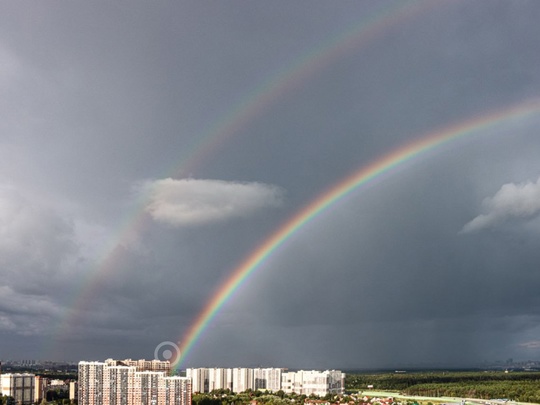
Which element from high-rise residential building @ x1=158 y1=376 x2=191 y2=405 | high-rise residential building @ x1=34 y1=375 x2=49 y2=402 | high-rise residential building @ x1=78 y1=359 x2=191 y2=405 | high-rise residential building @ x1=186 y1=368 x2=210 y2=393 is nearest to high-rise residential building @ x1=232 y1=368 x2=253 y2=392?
high-rise residential building @ x1=186 y1=368 x2=210 y2=393

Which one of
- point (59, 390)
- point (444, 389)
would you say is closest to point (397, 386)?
point (444, 389)

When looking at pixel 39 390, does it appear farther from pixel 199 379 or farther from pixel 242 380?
pixel 242 380

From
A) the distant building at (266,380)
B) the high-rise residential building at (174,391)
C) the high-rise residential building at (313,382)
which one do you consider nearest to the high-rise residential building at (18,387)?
the distant building at (266,380)

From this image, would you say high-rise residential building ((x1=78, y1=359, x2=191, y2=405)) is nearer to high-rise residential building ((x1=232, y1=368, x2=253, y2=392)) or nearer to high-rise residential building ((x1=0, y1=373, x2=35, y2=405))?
high-rise residential building ((x1=0, y1=373, x2=35, y2=405))

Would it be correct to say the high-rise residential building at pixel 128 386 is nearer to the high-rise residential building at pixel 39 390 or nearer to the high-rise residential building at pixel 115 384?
the high-rise residential building at pixel 115 384

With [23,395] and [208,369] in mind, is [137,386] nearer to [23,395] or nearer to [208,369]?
[23,395]

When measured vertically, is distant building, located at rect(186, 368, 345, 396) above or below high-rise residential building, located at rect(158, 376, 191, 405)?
below
